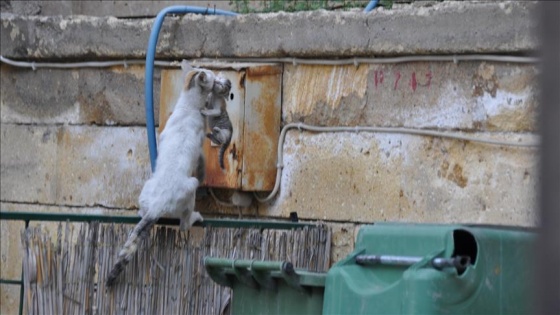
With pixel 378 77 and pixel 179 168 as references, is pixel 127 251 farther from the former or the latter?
pixel 378 77

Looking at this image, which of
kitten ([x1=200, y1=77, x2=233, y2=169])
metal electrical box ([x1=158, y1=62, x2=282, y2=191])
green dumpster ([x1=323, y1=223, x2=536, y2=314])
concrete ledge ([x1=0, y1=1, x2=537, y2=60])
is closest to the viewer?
green dumpster ([x1=323, y1=223, x2=536, y2=314])

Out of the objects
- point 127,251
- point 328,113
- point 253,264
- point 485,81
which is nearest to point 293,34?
point 328,113

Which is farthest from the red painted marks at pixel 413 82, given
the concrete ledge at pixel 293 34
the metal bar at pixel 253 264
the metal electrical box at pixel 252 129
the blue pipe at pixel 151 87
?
the metal bar at pixel 253 264

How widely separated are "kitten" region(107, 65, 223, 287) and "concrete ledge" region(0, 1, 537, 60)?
0.45m

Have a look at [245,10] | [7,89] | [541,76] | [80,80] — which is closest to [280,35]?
[245,10]

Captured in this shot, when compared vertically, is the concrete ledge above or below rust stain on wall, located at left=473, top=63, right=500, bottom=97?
above

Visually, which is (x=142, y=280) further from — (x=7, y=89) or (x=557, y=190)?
(x=557, y=190)

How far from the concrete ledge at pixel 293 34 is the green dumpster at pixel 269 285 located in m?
1.51

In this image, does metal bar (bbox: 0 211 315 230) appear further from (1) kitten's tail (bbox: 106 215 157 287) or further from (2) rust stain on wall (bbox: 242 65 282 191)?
(2) rust stain on wall (bbox: 242 65 282 191)

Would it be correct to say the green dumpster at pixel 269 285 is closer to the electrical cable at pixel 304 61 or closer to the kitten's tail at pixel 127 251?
the kitten's tail at pixel 127 251

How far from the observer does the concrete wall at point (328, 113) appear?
197 inches

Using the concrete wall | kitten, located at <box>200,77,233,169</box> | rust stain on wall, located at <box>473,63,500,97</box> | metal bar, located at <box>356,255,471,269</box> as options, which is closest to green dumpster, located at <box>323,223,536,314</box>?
metal bar, located at <box>356,255,471,269</box>

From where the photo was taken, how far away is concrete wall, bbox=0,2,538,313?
500 cm

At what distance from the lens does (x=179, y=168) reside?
5246 millimetres
